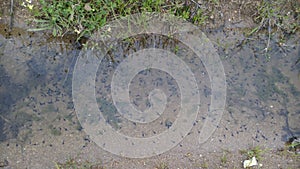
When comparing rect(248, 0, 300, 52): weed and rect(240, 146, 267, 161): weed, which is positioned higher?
rect(248, 0, 300, 52): weed

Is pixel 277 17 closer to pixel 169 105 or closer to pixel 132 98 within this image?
pixel 169 105

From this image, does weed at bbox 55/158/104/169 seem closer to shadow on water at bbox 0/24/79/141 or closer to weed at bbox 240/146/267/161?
shadow on water at bbox 0/24/79/141

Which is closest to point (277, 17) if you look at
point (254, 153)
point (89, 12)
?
point (254, 153)

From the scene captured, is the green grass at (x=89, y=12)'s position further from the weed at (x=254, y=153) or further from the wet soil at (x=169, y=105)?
the weed at (x=254, y=153)

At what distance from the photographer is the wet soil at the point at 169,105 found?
7.85 feet

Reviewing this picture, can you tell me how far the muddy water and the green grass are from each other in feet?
0.37

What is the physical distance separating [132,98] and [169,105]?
26cm

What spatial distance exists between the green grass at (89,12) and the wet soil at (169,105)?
0.33 feet

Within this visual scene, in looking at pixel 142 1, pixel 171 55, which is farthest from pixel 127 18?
pixel 171 55

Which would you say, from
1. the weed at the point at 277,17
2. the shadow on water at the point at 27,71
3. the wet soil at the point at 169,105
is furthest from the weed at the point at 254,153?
the shadow on water at the point at 27,71

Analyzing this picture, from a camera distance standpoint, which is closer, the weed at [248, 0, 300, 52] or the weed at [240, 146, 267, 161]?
the weed at [240, 146, 267, 161]

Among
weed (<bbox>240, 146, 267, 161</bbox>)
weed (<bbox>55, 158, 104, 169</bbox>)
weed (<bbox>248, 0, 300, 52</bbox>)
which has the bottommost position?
weed (<bbox>240, 146, 267, 161</bbox>)

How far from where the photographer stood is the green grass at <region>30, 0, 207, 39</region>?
2.45 meters

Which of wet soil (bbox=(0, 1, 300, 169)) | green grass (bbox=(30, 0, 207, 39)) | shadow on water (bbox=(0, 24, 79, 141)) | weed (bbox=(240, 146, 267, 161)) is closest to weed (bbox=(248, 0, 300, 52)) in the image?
wet soil (bbox=(0, 1, 300, 169))
